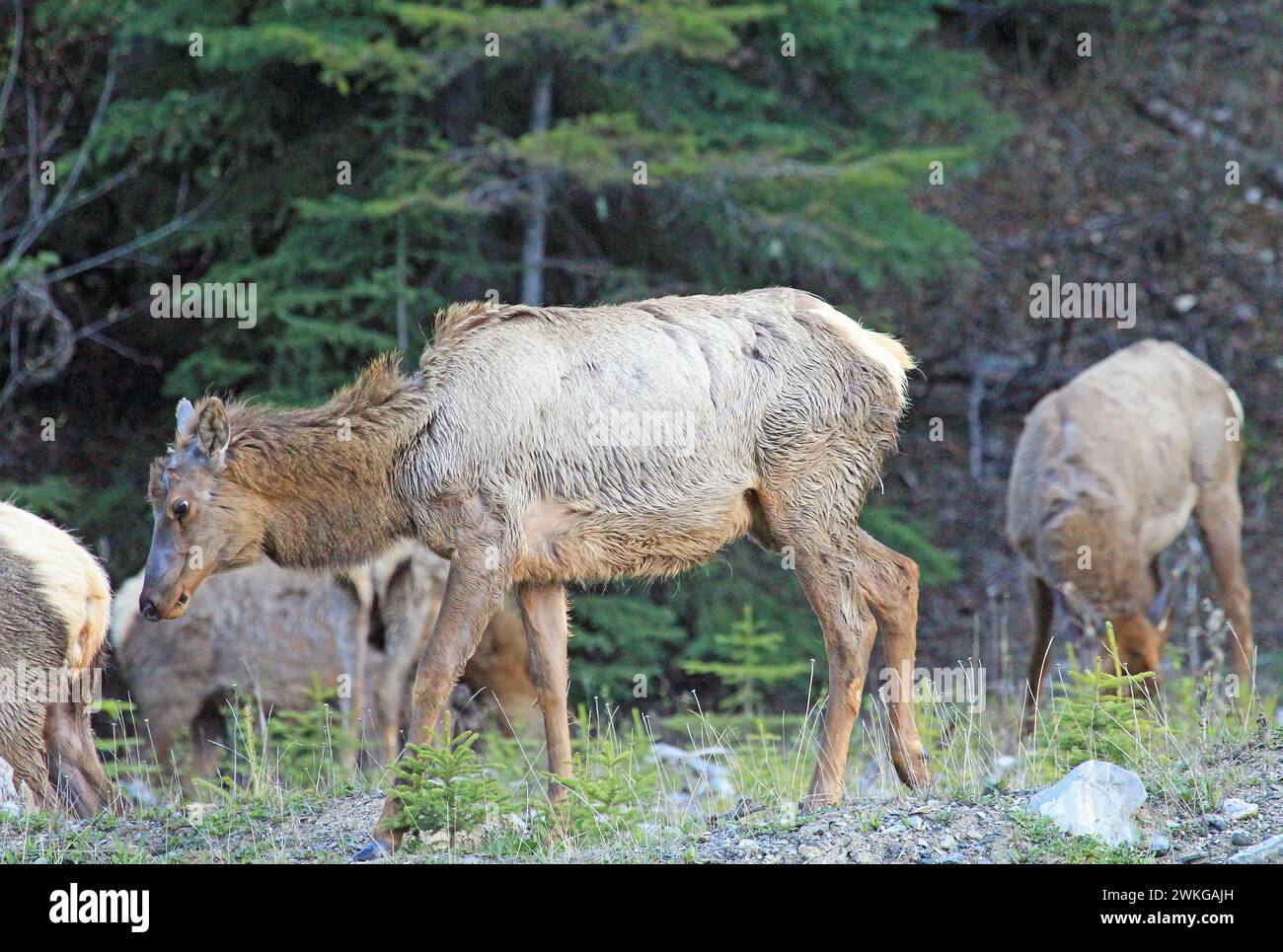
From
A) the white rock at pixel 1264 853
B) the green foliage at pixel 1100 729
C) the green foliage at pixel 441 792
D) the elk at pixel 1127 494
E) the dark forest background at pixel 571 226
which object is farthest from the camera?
the dark forest background at pixel 571 226

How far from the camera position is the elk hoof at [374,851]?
5875 millimetres

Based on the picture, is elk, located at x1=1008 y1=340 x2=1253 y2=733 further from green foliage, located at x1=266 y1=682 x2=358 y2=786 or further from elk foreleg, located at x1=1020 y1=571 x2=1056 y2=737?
green foliage, located at x1=266 y1=682 x2=358 y2=786

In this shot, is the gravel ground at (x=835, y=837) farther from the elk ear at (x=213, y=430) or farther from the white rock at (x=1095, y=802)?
the elk ear at (x=213, y=430)

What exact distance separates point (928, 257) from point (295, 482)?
28.9ft

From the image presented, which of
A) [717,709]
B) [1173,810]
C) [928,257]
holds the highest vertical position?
[928,257]

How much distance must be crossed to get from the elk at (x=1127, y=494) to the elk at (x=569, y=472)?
2961 mm

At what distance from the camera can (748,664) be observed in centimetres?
967

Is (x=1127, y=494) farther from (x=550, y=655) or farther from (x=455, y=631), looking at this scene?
(x=455, y=631)

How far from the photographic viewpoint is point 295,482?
6.61m

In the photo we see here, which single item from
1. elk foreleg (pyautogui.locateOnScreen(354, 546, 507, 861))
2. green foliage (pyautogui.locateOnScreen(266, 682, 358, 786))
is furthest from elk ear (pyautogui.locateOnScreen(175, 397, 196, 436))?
green foliage (pyautogui.locateOnScreen(266, 682, 358, 786))

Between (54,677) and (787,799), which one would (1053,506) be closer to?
(787,799)

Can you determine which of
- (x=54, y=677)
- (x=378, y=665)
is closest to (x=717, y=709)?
(x=378, y=665)

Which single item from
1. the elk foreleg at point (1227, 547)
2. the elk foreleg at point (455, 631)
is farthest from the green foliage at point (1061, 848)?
the elk foreleg at point (1227, 547)

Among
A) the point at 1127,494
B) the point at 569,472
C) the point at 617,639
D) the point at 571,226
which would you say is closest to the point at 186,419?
the point at 569,472
